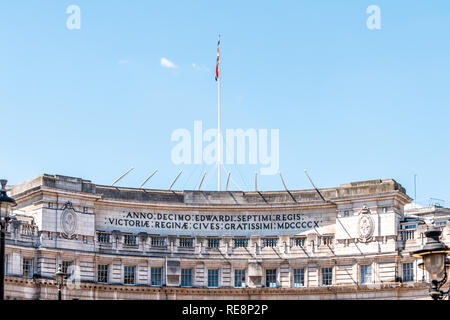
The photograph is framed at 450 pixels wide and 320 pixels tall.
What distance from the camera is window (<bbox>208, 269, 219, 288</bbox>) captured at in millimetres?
78375

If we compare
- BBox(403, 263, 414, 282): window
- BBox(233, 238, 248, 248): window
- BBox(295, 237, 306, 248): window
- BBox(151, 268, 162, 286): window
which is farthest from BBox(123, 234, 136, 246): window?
BBox(403, 263, 414, 282): window

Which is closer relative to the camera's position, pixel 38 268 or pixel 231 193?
pixel 38 268

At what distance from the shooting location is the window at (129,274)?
76675 mm

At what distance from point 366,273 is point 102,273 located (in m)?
25.9

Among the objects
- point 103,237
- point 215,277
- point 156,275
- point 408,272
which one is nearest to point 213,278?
point 215,277

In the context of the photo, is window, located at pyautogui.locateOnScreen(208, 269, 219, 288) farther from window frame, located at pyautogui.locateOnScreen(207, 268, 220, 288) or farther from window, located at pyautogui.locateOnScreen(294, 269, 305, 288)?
window, located at pyautogui.locateOnScreen(294, 269, 305, 288)

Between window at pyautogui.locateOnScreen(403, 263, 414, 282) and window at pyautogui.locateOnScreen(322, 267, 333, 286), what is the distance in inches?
287

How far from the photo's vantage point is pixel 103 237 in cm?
7712

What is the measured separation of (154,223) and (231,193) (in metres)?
8.76

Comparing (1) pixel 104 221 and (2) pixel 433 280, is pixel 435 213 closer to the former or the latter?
(1) pixel 104 221

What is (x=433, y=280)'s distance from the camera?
27391mm

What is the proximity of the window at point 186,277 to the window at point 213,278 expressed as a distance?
194 cm
